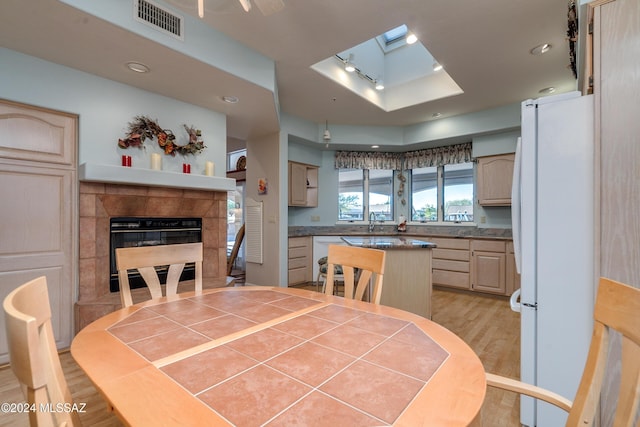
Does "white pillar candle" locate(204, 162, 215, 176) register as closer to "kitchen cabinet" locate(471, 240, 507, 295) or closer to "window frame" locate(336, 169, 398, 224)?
"window frame" locate(336, 169, 398, 224)

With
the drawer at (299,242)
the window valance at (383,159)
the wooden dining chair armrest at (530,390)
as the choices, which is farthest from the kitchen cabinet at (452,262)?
the wooden dining chair armrest at (530,390)

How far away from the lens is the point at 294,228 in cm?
514

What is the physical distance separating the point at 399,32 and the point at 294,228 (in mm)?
3414

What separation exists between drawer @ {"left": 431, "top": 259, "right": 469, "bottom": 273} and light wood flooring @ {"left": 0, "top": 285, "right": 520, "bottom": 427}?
386 mm

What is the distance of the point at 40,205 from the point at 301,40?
8.63 ft

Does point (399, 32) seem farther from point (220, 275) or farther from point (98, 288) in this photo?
point (98, 288)

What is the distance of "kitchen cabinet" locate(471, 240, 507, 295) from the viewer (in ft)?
13.7

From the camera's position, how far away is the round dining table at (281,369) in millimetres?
600

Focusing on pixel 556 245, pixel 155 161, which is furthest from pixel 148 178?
pixel 556 245

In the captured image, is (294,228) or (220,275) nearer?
(220,275)

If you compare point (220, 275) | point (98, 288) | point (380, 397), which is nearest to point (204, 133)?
point (220, 275)

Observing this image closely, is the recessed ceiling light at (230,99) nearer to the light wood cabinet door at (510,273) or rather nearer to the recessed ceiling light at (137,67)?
the recessed ceiling light at (137,67)

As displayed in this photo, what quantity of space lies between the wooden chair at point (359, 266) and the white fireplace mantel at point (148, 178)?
204cm

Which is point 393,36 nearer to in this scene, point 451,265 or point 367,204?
point 367,204
